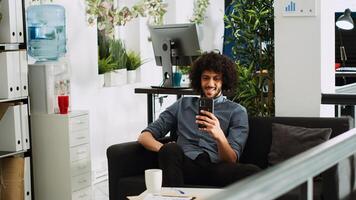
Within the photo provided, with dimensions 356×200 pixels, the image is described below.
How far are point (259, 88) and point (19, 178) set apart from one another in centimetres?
175

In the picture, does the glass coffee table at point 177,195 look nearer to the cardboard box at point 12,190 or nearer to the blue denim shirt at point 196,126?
the blue denim shirt at point 196,126

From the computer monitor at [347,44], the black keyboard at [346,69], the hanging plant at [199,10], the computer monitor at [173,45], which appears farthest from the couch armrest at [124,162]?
the computer monitor at [347,44]

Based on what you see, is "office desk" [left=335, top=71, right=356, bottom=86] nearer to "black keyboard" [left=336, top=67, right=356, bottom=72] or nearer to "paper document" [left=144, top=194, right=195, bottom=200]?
"black keyboard" [left=336, top=67, right=356, bottom=72]

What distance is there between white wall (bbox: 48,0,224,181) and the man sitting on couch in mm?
1924

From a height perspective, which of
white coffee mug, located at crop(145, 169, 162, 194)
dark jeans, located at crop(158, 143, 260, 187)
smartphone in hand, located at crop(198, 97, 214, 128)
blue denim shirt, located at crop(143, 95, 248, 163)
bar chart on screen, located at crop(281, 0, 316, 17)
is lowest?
dark jeans, located at crop(158, 143, 260, 187)

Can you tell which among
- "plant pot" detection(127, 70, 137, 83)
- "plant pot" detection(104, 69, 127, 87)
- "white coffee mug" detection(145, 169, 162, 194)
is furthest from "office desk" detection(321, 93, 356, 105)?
"plant pot" detection(127, 70, 137, 83)

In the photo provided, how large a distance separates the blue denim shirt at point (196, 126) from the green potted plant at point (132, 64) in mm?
2669

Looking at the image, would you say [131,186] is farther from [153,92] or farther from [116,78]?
[116,78]

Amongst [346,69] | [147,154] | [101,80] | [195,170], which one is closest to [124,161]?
[147,154]

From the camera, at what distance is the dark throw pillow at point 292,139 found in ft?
13.0

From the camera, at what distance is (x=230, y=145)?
409cm

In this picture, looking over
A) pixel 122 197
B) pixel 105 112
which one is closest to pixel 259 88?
pixel 122 197

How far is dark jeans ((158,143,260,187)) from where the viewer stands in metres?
3.93

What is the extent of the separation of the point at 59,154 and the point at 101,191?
1.24 meters
